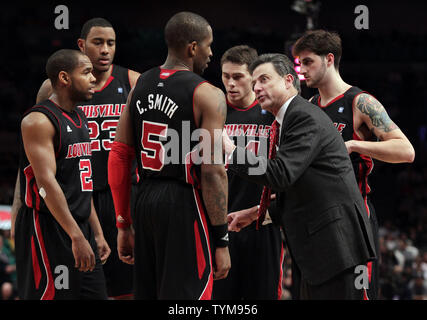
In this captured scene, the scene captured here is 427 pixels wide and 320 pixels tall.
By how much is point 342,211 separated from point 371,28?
16307mm

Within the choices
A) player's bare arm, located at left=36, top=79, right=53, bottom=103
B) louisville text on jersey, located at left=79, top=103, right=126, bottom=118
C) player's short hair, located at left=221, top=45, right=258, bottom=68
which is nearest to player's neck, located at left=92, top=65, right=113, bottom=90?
louisville text on jersey, located at left=79, top=103, right=126, bottom=118

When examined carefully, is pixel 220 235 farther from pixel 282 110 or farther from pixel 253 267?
pixel 253 267

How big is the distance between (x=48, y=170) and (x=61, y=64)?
2.60 ft

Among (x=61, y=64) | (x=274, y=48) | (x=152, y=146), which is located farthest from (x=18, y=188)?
(x=274, y=48)

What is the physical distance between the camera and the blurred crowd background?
1574 centimetres

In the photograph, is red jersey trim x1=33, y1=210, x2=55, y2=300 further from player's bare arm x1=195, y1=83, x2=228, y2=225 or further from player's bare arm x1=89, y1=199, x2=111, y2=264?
player's bare arm x1=195, y1=83, x2=228, y2=225

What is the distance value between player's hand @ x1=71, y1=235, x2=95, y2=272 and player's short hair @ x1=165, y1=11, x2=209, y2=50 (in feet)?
4.45

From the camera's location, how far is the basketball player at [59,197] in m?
3.71

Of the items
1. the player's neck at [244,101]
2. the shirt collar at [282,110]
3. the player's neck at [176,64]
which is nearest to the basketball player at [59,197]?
the player's neck at [176,64]

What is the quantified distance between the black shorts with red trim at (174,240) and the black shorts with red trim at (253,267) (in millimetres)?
1297

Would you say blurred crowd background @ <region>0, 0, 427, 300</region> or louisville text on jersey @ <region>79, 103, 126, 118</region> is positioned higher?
blurred crowd background @ <region>0, 0, 427, 300</region>

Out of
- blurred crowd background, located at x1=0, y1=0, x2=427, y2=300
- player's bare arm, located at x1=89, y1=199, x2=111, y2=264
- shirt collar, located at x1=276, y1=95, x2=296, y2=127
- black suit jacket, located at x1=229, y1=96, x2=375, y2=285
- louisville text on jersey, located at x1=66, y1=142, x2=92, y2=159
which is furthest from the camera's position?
blurred crowd background, located at x1=0, y1=0, x2=427, y2=300

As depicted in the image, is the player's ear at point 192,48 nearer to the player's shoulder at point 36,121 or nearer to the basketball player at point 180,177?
the basketball player at point 180,177

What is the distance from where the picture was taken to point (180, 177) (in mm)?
3279
